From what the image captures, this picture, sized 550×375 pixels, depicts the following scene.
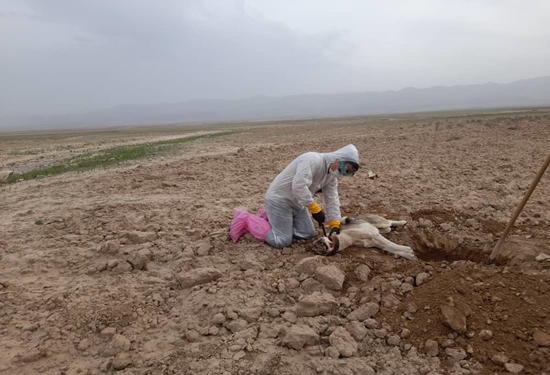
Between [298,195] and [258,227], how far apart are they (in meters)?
0.72

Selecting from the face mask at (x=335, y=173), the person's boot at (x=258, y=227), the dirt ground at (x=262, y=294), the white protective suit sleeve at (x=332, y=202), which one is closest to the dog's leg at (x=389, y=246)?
the dirt ground at (x=262, y=294)

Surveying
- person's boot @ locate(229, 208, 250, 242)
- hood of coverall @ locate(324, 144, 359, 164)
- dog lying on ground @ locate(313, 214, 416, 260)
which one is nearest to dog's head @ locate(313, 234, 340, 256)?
dog lying on ground @ locate(313, 214, 416, 260)

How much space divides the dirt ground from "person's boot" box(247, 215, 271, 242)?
4.5 inches

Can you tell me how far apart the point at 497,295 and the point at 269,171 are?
6.65 metres

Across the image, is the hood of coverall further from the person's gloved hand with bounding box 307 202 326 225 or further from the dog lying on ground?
the dog lying on ground

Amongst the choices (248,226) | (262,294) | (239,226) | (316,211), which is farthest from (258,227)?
(262,294)

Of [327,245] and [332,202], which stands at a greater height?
[332,202]

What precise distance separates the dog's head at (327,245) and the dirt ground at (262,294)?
0.44ft

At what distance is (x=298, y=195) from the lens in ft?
14.6

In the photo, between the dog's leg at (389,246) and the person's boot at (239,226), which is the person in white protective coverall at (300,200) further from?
the dog's leg at (389,246)

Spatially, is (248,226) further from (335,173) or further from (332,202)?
(335,173)

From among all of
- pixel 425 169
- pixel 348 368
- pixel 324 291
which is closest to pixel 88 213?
pixel 324 291

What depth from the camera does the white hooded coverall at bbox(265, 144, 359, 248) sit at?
447 cm

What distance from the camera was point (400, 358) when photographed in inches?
110
